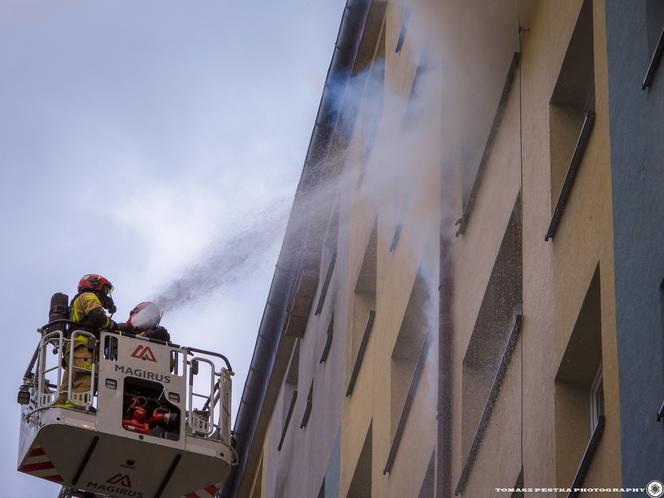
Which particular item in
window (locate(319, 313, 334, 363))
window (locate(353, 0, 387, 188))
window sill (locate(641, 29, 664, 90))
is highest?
window (locate(353, 0, 387, 188))

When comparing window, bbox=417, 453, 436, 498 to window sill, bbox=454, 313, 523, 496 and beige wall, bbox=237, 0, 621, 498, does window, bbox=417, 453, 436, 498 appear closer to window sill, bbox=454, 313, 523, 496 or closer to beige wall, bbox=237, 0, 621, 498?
beige wall, bbox=237, 0, 621, 498

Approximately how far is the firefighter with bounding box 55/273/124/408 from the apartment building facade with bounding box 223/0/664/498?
3600 mm

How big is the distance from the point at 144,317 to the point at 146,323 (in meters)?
0.11

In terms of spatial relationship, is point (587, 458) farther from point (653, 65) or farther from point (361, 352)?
point (361, 352)

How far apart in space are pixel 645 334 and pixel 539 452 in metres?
2.35

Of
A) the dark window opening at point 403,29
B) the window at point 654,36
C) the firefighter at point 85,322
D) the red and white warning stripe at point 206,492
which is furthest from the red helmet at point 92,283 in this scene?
the window at point 654,36

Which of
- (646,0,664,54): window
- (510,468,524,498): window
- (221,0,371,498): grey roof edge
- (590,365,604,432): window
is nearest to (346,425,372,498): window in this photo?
(221,0,371,498): grey roof edge

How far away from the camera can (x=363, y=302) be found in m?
22.9

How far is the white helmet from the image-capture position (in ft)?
63.8

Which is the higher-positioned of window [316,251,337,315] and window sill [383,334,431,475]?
window [316,251,337,315]

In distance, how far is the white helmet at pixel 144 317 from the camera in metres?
19.5

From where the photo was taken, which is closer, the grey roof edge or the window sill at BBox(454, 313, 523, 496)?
the window sill at BBox(454, 313, 523, 496)

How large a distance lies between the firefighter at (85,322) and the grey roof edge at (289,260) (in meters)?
7.24

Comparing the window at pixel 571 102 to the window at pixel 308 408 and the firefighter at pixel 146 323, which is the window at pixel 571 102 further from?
the window at pixel 308 408
